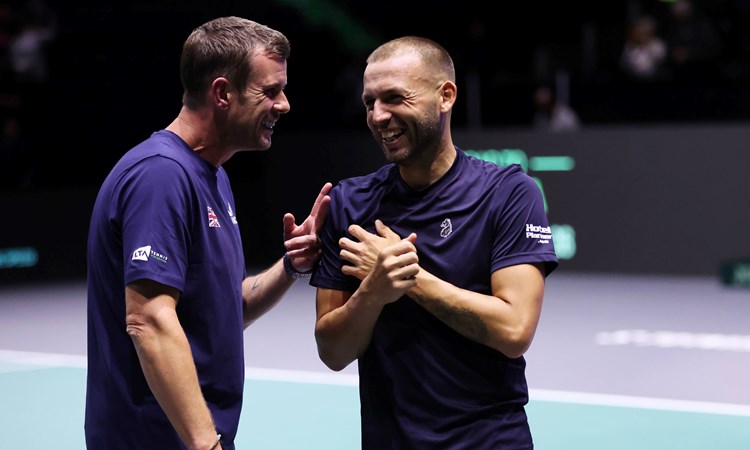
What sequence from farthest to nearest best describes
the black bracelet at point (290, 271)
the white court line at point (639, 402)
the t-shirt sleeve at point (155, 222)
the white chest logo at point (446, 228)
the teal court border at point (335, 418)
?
the white court line at point (639, 402) → the teal court border at point (335, 418) → the black bracelet at point (290, 271) → the white chest logo at point (446, 228) → the t-shirt sleeve at point (155, 222)

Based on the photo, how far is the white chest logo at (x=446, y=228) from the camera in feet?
11.8

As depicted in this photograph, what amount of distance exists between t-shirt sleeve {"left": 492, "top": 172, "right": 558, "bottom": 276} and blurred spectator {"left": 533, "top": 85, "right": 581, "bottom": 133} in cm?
1191

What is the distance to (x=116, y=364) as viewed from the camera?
11.6 ft

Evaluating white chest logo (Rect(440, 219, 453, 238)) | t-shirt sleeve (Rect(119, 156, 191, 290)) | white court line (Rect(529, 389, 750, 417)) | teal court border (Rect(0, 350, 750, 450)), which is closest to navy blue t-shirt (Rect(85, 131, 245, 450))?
t-shirt sleeve (Rect(119, 156, 191, 290))

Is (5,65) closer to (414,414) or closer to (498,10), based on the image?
(498,10)

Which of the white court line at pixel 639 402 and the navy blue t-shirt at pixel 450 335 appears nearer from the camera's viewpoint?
the navy blue t-shirt at pixel 450 335

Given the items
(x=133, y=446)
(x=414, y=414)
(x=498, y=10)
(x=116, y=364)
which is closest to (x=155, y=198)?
(x=116, y=364)

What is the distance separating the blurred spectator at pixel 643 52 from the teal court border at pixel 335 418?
26.5 ft

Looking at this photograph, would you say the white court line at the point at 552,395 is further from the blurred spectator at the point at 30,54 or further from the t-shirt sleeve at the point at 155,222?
the blurred spectator at the point at 30,54

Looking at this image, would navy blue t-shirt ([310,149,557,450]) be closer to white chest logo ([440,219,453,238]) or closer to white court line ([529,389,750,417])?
white chest logo ([440,219,453,238])

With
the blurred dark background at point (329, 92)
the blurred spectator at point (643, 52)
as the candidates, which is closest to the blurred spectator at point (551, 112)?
the blurred dark background at point (329, 92)

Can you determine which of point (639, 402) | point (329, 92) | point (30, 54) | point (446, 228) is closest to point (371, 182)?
point (446, 228)

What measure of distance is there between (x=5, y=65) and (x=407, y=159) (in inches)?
554

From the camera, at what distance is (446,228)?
3.61 m
